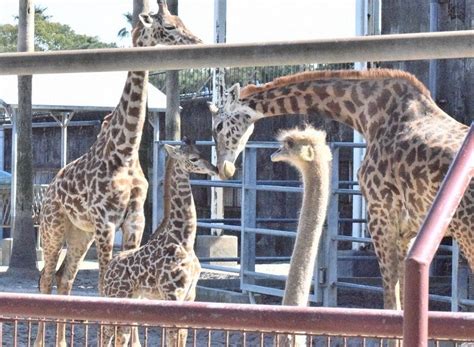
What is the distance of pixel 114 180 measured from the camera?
9266 mm

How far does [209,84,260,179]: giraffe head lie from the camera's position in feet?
26.2

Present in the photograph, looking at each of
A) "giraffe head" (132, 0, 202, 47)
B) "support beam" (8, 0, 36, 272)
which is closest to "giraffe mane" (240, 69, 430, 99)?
"giraffe head" (132, 0, 202, 47)

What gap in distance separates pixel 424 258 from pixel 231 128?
5.63 meters

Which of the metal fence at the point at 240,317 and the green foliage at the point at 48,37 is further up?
the green foliage at the point at 48,37

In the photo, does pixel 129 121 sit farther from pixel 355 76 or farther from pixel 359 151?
pixel 359 151

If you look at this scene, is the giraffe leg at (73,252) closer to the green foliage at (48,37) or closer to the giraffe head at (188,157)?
the giraffe head at (188,157)

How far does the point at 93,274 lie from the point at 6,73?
12747mm

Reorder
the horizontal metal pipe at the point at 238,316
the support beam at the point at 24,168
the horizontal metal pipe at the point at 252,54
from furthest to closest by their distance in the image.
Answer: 1. the support beam at the point at 24,168
2. the horizontal metal pipe at the point at 238,316
3. the horizontal metal pipe at the point at 252,54

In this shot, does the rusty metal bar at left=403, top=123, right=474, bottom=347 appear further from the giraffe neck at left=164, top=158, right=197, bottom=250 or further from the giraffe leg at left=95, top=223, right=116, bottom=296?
the giraffe leg at left=95, top=223, right=116, bottom=296

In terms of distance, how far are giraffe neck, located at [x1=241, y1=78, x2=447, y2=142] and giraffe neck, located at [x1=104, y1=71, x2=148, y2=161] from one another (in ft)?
4.98

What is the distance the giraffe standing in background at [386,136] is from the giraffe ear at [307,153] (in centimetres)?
136

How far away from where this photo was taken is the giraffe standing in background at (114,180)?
9227 mm

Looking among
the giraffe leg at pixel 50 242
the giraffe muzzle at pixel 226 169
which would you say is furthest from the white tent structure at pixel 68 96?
the giraffe muzzle at pixel 226 169

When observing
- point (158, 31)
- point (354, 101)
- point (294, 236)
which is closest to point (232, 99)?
point (354, 101)
